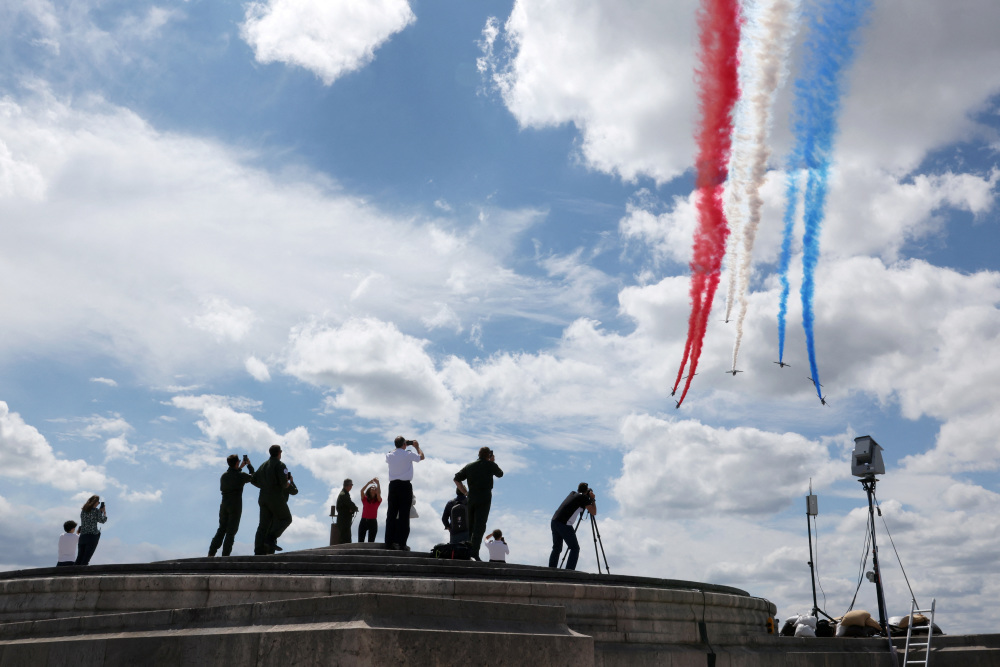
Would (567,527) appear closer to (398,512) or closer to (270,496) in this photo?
(398,512)

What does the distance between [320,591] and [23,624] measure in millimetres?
2818

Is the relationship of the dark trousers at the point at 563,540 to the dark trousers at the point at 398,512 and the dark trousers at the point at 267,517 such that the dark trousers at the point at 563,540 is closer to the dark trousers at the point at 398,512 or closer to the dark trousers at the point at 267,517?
the dark trousers at the point at 398,512

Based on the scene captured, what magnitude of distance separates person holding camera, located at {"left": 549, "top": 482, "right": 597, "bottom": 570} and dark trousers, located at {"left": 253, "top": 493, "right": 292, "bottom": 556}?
4309 millimetres

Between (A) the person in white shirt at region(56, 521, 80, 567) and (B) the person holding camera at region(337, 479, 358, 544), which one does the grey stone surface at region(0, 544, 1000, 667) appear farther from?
(B) the person holding camera at region(337, 479, 358, 544)

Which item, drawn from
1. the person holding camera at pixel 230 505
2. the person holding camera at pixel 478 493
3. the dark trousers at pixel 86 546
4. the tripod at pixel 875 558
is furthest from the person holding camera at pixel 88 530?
the tripod at pixel 875 558

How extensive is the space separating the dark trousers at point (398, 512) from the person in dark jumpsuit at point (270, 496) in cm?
221

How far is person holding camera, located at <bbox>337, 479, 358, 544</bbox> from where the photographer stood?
1734cm

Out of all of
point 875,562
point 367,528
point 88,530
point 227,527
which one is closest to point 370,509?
point 367,528

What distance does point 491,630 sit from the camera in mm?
5906

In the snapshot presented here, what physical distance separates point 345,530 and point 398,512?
6.68 metres

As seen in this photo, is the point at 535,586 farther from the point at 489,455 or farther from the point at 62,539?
the point at 62,539

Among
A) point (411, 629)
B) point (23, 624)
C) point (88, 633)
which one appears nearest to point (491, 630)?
point (411, 629)

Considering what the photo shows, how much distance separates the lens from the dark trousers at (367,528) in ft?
48.6

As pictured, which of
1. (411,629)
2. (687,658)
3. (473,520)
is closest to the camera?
(411,629)
